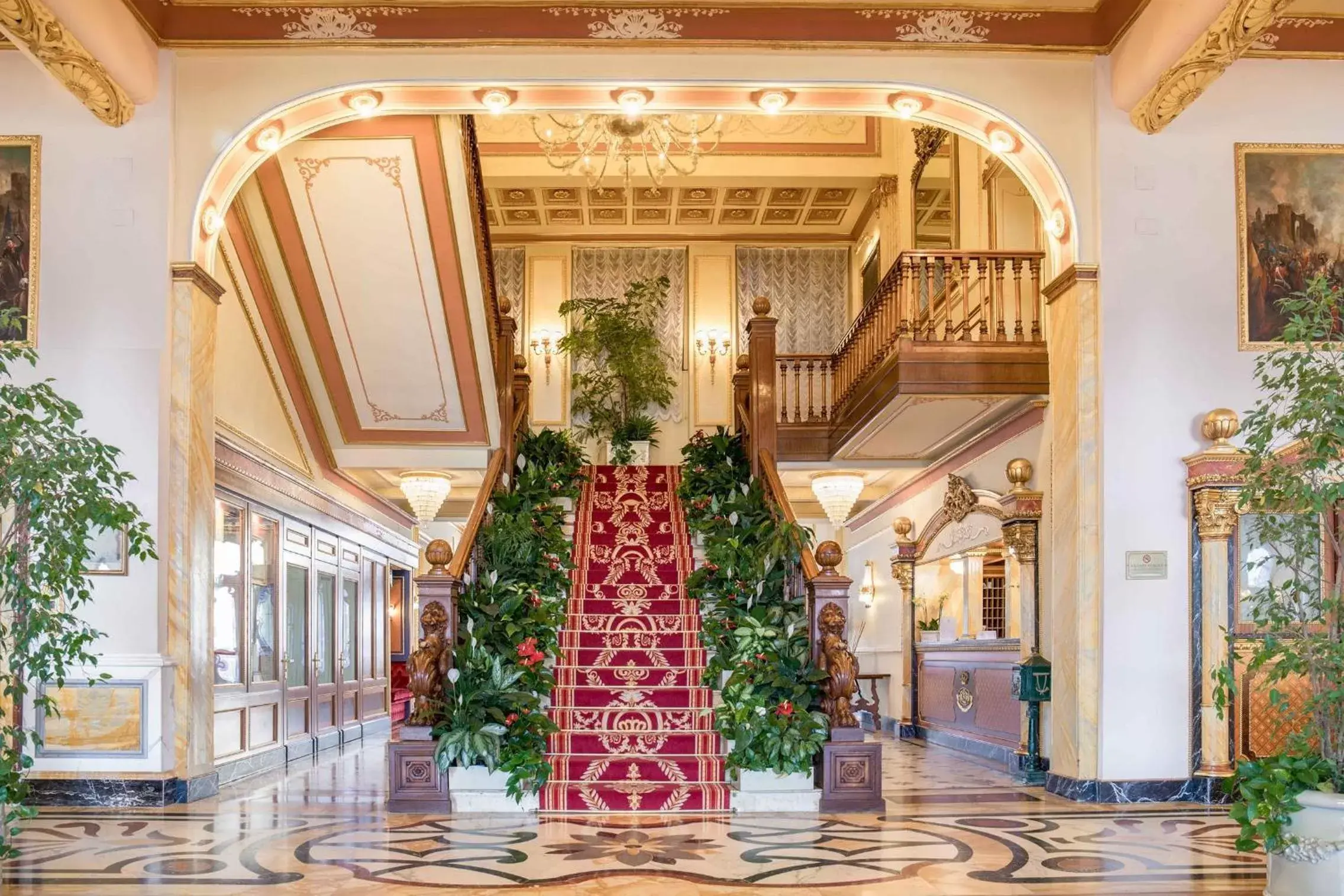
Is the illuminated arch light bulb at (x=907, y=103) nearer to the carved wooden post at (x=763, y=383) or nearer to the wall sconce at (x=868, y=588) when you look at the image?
the carved wooden post at (x=763, y=383)

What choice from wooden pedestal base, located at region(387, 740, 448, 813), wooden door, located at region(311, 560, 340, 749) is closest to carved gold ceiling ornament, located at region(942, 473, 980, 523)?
wooden pedestal base, located at region(387, 740, 448, 813)

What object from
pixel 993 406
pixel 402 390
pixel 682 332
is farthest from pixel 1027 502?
pixel 682 332

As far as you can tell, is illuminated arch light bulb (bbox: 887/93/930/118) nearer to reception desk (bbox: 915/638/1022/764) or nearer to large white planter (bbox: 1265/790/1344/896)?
reception desk (bbox: 915/638/1022/764)

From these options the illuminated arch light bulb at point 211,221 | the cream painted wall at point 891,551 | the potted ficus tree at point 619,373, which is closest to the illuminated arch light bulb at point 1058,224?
the cream painted wall at point 891,551

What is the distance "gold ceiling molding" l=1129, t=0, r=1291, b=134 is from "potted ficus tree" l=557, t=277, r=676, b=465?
313 inches

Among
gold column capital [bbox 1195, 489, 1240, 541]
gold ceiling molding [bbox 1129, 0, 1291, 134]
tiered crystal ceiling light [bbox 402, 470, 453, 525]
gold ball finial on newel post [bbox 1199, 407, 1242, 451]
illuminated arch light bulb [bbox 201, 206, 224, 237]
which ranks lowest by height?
gold column capital [bbox 1195, 489, 1240, 541]

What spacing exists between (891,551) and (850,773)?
23.2 ft

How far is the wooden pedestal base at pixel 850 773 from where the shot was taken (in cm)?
706

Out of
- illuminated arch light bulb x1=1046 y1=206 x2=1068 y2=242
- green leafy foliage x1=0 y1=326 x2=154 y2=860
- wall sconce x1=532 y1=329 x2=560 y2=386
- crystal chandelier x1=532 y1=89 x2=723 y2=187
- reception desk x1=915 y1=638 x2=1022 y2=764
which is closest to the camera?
green leafy foliage x1=0 y1=326 x2=154 y2=860

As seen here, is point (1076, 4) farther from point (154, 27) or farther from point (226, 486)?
point (226, 486)

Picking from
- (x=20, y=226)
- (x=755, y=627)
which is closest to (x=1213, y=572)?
(x=755, y=627)

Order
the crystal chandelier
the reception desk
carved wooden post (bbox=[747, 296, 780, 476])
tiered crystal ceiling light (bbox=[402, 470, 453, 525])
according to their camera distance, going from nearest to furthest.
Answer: the reception desk
carved wooden post (bbox=[747, 296, 780, 476])
the crystal chandelier
tiered crystal ceiling light (bbox=[402, 470, 453, 525])

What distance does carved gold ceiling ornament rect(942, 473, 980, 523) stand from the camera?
10656mm

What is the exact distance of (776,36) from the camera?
7.65 meters
